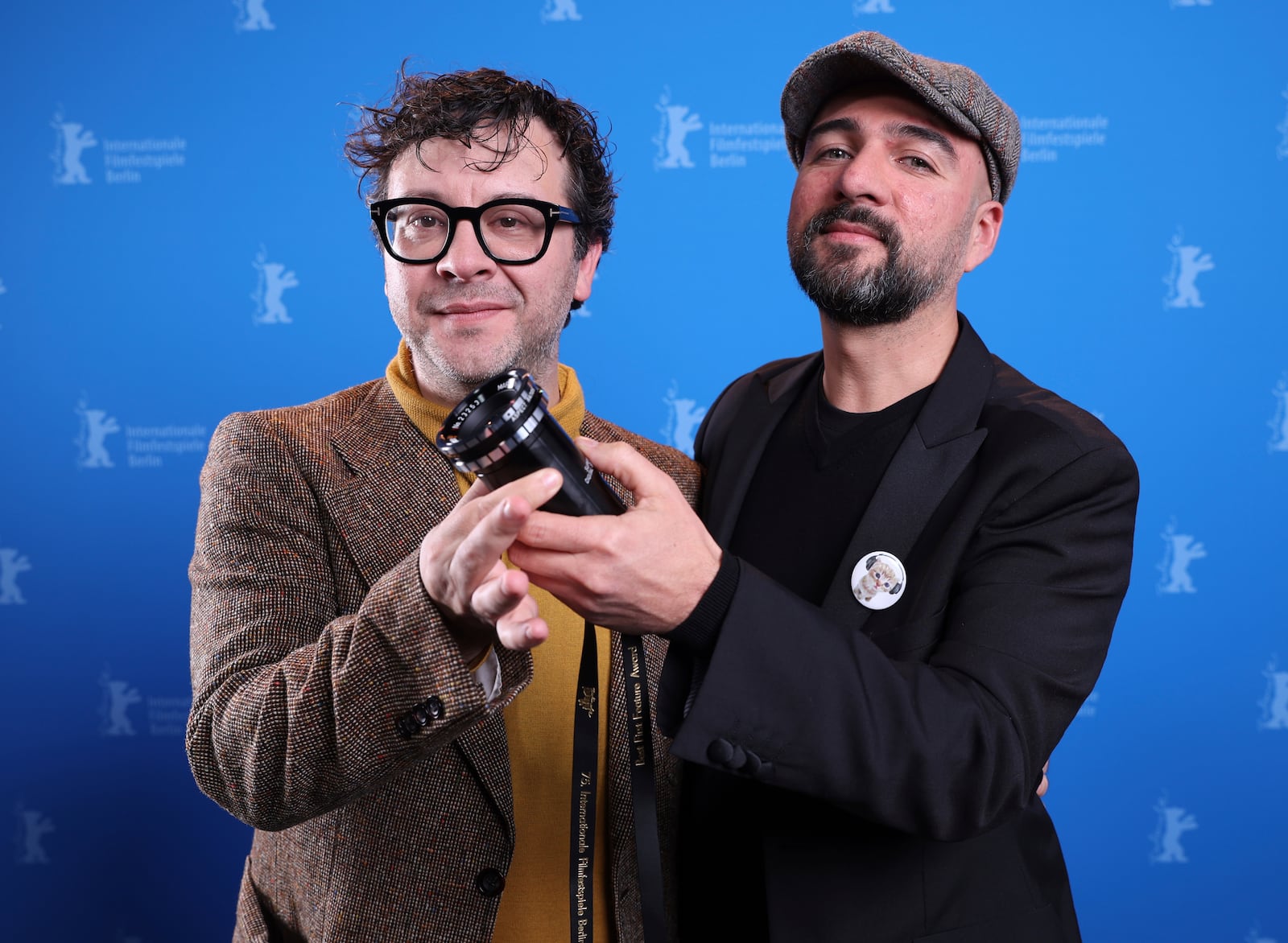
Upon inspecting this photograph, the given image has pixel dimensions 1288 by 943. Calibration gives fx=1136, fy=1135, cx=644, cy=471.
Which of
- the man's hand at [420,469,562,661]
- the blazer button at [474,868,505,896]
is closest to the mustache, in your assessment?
the man's hand at [420,469,562,661]

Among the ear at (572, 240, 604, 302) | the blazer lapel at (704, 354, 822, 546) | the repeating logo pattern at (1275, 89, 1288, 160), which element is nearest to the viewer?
the blazer lapel at (704, 354, 822, 546)

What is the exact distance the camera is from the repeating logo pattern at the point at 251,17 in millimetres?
3117

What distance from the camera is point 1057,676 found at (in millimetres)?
1436

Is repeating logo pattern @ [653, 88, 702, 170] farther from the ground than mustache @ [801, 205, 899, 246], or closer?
farther from the ground

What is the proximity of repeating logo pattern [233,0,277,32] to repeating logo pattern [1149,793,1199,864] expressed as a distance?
3.32 meters

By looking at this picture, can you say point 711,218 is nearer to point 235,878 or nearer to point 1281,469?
point 1281,469

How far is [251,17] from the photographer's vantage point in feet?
10.2

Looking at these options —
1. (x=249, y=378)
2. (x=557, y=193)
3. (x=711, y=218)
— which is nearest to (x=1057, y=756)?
(x=711, y=218)

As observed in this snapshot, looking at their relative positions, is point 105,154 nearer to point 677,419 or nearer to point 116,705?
point 116,705

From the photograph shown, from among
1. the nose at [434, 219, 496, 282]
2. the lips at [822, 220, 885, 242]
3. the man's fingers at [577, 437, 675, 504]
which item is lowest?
the man's fingers at [577, 437, 675, 504]

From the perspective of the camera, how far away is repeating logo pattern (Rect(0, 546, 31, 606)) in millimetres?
3133

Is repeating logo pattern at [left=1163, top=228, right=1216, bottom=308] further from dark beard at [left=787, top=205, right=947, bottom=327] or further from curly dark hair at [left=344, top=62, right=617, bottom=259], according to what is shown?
curly dark hair at [left=344, top=62, right=617, bottom=259]

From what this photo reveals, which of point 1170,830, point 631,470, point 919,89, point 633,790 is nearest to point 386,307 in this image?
point 919,89

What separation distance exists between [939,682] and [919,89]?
0.92m
